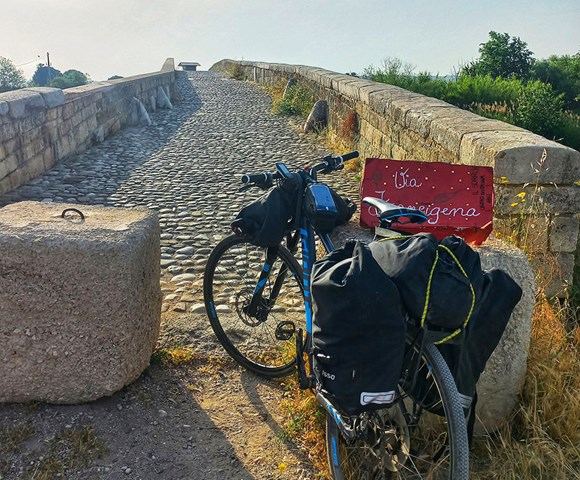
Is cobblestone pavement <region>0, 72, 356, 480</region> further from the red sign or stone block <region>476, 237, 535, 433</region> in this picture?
the red sign

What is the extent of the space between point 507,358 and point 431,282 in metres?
0.99

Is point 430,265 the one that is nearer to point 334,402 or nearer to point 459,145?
point 334,402

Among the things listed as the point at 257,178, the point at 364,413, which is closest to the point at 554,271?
the point at 257,178

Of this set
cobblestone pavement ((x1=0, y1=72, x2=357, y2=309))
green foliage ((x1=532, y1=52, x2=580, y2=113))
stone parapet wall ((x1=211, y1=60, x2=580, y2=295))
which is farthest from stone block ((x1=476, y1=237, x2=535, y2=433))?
green foliage ((x1=532, y1=52, x2=580, y2=113))

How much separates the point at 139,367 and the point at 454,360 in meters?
1.63

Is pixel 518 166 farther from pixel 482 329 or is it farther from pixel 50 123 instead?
pixel 50 123

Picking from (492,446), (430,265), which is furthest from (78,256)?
(492,446)

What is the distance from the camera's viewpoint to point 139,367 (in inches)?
119

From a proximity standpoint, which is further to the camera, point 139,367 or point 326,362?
point 139,367

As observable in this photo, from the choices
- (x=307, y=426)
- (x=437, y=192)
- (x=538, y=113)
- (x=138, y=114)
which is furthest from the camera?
(x=138, y=114)

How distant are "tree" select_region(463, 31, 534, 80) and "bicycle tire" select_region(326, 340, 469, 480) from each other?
62.8ft

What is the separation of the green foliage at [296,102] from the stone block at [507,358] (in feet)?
32.8

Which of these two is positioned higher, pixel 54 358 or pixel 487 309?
pixel 487 309

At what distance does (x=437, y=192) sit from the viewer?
3.06 m
